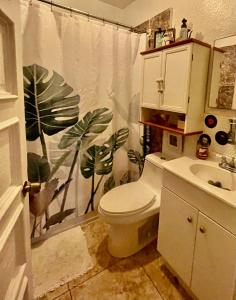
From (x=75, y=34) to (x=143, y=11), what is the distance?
767mm

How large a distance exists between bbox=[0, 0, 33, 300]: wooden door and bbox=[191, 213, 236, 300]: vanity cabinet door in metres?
0.89

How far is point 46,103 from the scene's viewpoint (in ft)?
4.84

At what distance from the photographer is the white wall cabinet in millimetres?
1299

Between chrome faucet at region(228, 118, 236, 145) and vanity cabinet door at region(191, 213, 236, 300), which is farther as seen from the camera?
chrome faucet at region(228, 118, 236, 145)

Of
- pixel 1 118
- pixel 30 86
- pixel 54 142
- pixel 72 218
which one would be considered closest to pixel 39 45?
pixel 30 86

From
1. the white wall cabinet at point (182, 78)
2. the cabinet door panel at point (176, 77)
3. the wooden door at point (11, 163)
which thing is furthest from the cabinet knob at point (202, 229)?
the wooden door at point (11, 163)

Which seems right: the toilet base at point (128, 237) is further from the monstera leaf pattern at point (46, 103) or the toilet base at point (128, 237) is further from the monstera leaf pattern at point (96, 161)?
the monstera leaf pattern at point (46, 103)

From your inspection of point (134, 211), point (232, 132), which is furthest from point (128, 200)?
point (232, 132)

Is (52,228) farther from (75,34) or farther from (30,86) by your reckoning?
(75,34)

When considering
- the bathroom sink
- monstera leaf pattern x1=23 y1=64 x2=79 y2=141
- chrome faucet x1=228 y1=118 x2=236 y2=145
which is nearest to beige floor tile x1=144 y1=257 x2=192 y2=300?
the bathroom sink

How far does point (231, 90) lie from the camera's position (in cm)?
128

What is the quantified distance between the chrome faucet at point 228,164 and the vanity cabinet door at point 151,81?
0.62 meters

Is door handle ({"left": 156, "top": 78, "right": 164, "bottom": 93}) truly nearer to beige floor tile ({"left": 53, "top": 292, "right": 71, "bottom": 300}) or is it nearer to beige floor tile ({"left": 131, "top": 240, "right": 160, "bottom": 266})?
beige floor tile ({"left": 131, "top": 240, "right": 160, "bottom": 266})

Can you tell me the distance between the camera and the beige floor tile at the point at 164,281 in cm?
130
